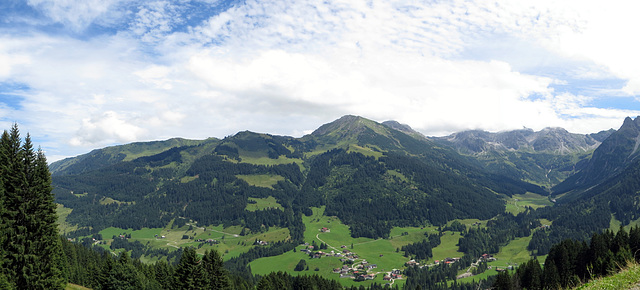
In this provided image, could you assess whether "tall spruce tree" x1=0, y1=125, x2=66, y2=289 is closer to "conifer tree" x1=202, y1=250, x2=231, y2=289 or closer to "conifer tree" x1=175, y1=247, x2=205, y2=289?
"conifer tree" x1=175, y1=247, x2=205, y2=289

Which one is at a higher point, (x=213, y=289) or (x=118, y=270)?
(x=118, y=270)

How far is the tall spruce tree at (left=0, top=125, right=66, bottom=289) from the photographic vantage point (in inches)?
1459

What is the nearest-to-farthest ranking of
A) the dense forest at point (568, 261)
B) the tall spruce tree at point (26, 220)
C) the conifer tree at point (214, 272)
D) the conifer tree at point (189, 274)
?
the tall spruce tree at point (26, 220), the conifer tree at point (189, 274), the conifer tree at point (214, 272), the dense forest at point (568, 261)

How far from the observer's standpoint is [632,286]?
57.1 feet

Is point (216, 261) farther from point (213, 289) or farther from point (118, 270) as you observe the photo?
point (118, 270)

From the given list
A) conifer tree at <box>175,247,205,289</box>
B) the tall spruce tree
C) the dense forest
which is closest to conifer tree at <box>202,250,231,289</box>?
conifer tree at <box>175,247,205,289</box>

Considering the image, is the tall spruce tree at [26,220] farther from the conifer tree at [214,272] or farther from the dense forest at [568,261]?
the dense forest at [568,261]

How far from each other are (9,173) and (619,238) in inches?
5272

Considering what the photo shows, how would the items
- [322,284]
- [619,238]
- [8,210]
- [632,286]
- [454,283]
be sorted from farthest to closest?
[454,283], [322,284], [619,238], [8,210], [632,286]

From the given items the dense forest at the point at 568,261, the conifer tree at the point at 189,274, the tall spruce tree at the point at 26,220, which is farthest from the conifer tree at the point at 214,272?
the dense forest at the point at 568,261

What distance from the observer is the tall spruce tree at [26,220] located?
37.1 metres

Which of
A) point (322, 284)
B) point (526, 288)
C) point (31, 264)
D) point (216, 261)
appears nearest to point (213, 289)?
point (216, 261)

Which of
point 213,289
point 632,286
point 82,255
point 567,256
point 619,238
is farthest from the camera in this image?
point 82,255

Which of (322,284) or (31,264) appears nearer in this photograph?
(31,264)
